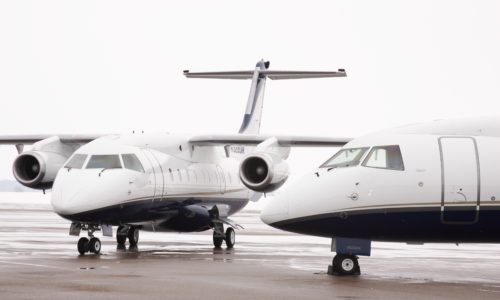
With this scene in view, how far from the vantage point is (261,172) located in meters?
23.0

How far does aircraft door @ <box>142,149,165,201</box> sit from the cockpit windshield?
7695mm

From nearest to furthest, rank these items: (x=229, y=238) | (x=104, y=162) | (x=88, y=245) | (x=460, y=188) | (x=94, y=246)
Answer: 1. (x=460, y=188)
2. (x=88, y=245)
3. (x=94, y=246)
4. (x=104, y=162)
5. (x=229, y=238)

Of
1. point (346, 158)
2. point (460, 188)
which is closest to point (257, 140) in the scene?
point (346, 158)

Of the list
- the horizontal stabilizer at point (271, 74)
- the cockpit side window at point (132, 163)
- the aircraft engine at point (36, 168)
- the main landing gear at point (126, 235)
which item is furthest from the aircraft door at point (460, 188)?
the horizontal stabilizer at point (271, 74)

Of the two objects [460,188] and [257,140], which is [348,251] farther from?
[257,140]

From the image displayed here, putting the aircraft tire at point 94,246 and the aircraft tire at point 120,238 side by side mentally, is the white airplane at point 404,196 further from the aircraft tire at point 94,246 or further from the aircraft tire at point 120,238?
the aircraft tire at point 120,238

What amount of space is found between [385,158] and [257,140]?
1001 centimetres

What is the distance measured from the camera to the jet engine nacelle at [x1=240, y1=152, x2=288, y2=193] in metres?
22.7

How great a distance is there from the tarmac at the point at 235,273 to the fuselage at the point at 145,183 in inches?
37.2

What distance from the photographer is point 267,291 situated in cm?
1248

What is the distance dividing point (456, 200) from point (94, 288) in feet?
18.9

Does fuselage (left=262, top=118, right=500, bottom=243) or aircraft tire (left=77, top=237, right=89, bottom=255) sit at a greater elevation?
fuselage (left=262, top=118, right=500, bottom=243)

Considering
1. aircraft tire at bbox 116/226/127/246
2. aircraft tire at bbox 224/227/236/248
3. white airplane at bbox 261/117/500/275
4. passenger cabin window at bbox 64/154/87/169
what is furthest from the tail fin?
white airplane at bbox 261/117/500/275

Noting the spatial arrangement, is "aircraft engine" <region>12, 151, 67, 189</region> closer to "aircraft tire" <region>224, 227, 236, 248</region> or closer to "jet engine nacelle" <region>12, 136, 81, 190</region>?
"jet engine nacelle" <region>12, 136, 81, 190</region>
